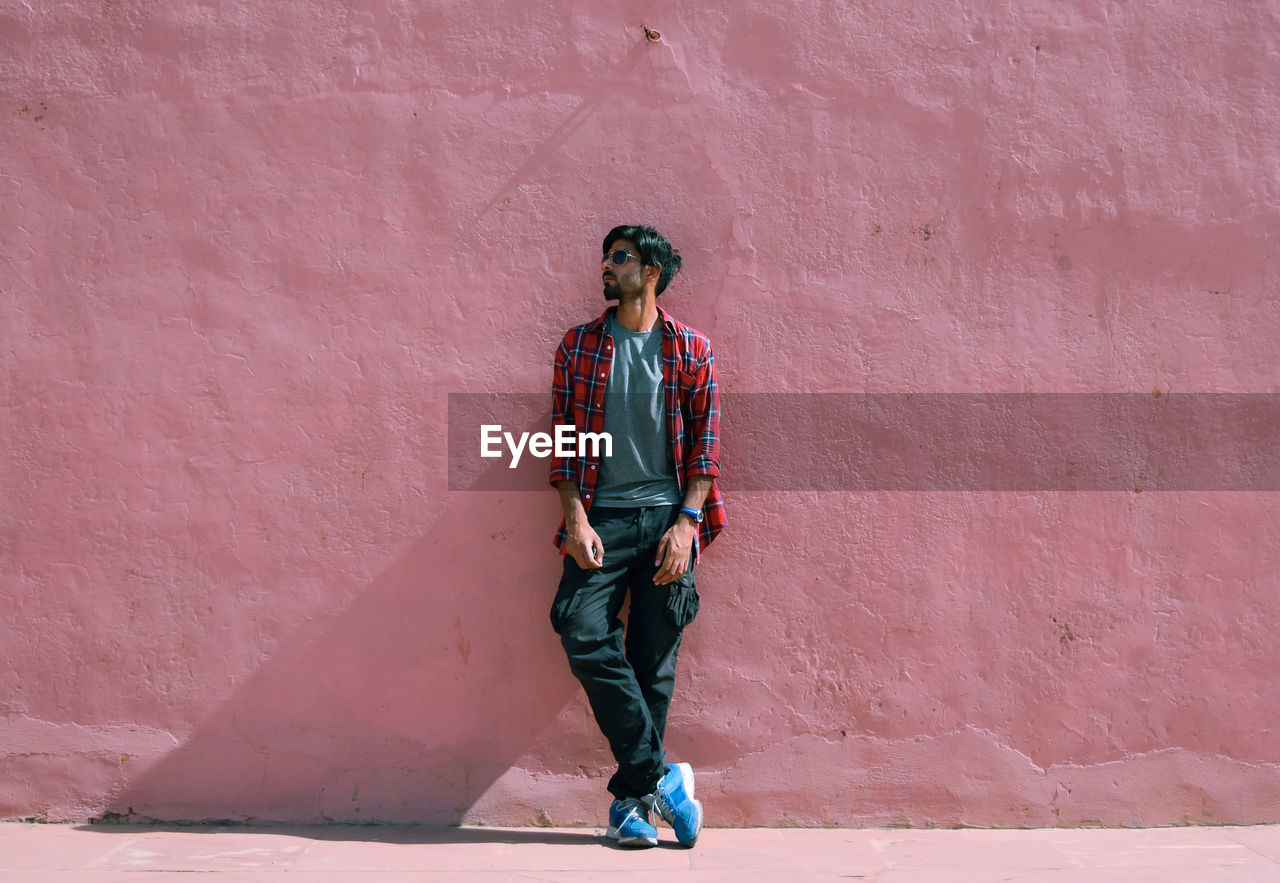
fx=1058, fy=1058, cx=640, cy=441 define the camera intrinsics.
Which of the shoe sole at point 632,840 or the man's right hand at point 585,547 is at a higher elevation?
the man's right hand at point 585,547

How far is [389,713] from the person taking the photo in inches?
137

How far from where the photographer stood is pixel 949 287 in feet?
11.6

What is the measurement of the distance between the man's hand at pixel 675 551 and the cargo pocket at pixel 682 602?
0.11ft

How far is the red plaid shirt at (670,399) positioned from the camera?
328cm

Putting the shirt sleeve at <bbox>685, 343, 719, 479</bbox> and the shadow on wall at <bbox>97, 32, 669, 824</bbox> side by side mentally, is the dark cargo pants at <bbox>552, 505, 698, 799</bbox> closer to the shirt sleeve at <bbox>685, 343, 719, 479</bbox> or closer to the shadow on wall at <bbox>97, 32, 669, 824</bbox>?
the shirt sleeve at <bbox>685, 343, 719, 479</bbox>

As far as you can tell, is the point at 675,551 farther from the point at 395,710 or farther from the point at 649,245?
the point at 395,710

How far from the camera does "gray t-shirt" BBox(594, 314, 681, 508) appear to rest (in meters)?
3.28

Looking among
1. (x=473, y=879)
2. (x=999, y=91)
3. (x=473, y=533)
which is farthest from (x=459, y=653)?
(x=999, y=91)

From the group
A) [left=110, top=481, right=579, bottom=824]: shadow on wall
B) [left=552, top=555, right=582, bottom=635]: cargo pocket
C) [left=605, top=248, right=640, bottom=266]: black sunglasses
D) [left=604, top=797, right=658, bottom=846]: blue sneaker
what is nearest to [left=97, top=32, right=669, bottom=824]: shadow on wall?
[left=110, top=481, right=579, bottom=824]: shadow on wall

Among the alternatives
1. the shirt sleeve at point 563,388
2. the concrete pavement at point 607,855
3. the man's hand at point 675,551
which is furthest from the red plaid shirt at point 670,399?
the concrete pavement at point 607,855

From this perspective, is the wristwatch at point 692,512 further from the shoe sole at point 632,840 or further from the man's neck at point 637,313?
the shoe sole at point 632,840

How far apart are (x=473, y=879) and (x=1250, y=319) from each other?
3066 mm

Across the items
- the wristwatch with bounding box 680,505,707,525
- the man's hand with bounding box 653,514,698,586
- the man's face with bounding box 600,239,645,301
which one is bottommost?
the man's hand with bounding box 653,514,698,586

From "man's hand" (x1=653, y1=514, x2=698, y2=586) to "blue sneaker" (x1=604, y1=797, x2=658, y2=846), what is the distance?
2.24ft
